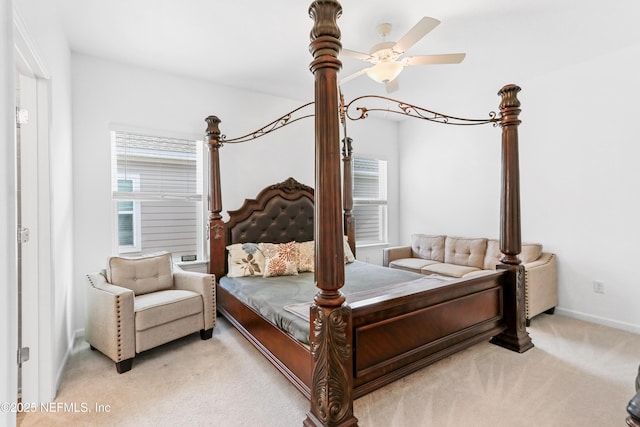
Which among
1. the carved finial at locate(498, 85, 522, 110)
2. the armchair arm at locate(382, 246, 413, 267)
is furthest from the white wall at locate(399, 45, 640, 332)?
the carved finial at locate(498, 85, 522, 110)

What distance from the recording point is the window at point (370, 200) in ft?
17.1

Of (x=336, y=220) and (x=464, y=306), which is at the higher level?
(x=336, y=220)

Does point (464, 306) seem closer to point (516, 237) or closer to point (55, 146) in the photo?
point (516, 237)

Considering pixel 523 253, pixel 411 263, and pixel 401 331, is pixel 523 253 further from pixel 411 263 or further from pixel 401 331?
pixel 401 331

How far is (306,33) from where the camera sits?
8.81 feet

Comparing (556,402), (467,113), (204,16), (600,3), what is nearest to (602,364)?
(556,402)

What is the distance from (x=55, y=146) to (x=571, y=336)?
4.77 meters

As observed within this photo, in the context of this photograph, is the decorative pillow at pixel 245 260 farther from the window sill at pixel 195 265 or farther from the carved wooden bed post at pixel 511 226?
the carved wooden bed post at pixel 511 226

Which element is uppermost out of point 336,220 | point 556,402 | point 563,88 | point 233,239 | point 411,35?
point 563,88

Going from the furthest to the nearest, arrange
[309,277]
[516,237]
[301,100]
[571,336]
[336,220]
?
[301,100] < [309,277] < [571,336] < [516,237] < [336,220]

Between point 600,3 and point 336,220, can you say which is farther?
point 600,3

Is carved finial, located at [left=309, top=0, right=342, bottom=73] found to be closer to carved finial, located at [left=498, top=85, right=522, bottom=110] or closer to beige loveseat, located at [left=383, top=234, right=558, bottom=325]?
carved finial, located at [left=498, top=85, right=522, bottom=110]

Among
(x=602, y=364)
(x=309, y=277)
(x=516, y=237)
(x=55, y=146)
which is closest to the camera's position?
(x=55, y=146)

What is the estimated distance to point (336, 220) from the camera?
1.65m
